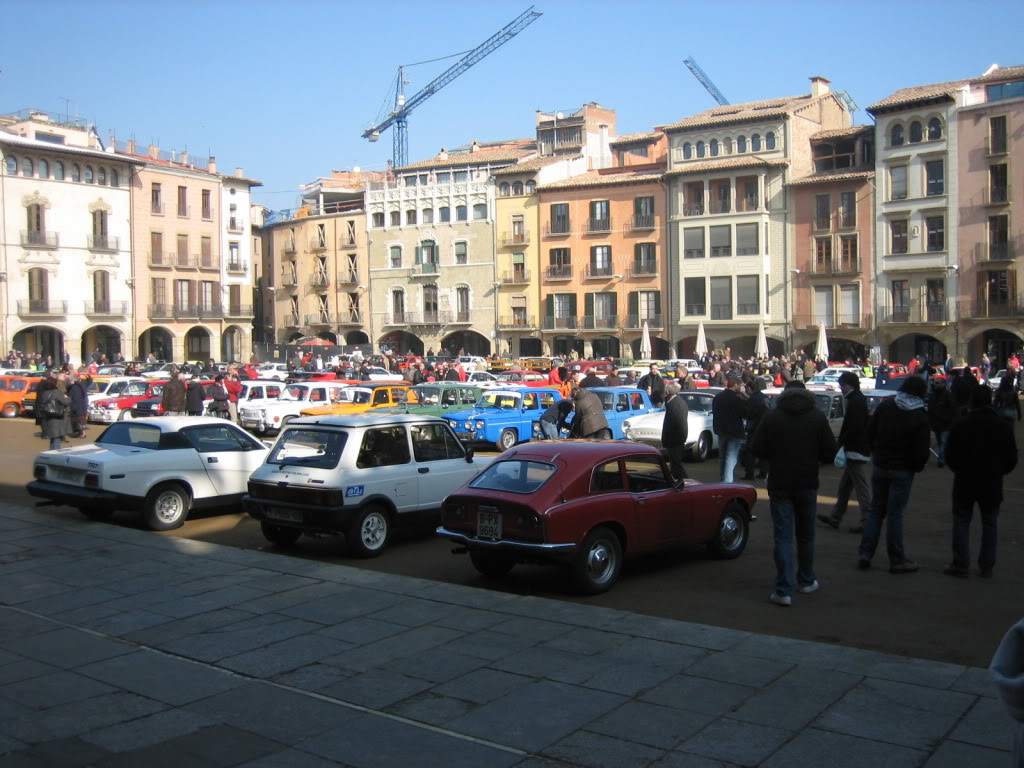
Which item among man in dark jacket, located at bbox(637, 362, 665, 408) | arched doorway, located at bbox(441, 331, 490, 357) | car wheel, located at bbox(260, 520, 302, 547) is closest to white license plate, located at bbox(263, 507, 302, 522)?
car wheel, located at bbox(260, 520, 302, 547)

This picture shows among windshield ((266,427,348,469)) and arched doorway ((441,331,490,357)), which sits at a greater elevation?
arched doorway ((441,331,490,357))

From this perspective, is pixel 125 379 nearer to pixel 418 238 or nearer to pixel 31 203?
pixel 31 203

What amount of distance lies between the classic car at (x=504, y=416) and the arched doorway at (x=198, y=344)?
46.5m

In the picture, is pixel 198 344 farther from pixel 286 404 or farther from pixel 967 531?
pixel 967 531

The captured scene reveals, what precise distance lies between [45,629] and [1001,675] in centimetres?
742

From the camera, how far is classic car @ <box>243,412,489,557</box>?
10.8 metres

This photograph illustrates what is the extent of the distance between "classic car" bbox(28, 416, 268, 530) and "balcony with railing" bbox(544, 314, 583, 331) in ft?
161

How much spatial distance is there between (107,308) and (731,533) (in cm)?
5477

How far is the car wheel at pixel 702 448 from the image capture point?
2066 centimetres

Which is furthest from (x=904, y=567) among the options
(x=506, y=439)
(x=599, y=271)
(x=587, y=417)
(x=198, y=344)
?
(x=198, y=344)

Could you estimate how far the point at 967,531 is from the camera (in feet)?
31.4

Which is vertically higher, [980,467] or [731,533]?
[980,467]

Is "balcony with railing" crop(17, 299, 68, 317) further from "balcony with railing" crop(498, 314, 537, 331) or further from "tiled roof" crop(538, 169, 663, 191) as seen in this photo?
"tiled roof" crop(538, 169, 663, 191)

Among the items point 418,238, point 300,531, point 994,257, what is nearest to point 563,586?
point 300,531
